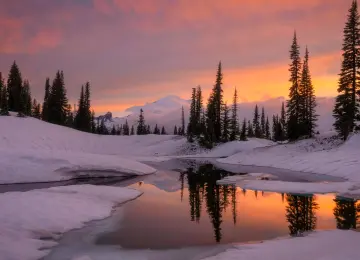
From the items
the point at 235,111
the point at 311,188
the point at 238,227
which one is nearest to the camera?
the point at 238,227

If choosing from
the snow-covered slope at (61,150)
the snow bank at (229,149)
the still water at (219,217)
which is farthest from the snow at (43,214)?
the snow bank at (229,149)

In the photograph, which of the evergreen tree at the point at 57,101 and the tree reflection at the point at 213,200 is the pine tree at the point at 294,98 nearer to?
the tree reflection at the point at 213,200

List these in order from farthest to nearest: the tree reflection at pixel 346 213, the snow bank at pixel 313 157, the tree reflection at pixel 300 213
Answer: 1. the snow bank at pixel 313 157
2. the tree reflection at pixel 346 213
3. the tree reflection at pixel 300 213

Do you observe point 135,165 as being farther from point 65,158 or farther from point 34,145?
point 34,145

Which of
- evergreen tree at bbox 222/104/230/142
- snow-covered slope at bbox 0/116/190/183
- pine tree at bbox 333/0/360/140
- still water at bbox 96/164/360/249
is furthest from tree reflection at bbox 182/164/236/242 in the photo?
evergreen tree at bbox 222/104/230/142

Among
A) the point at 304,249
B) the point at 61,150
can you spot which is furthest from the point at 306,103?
the point at 304,249

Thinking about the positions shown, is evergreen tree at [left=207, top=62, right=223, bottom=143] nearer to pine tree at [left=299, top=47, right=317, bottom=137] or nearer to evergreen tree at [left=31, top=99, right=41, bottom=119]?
pine tree at [left=299, top=47, right=317, bottom=137]

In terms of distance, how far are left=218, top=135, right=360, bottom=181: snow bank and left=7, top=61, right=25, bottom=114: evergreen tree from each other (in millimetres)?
52997

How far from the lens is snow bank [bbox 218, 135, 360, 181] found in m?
28.1

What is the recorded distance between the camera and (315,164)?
3238 cm

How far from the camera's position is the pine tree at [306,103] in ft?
169

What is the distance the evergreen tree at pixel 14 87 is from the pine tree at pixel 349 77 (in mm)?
65594

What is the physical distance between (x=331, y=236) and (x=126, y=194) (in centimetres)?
1100

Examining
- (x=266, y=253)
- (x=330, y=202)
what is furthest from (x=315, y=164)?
(x=266, y=253)
